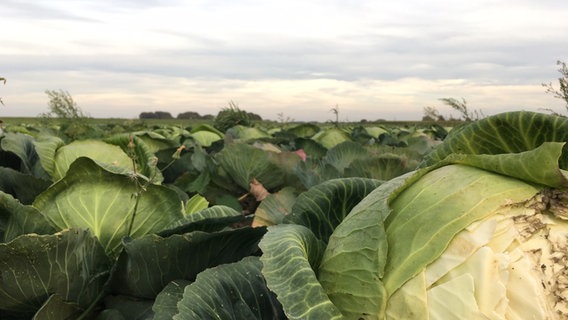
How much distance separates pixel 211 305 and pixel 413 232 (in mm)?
560

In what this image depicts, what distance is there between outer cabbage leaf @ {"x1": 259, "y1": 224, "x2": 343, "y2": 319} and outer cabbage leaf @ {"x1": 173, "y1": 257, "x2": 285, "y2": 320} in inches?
5.3

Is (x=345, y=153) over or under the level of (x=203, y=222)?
under

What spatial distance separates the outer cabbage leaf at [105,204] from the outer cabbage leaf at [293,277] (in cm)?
55

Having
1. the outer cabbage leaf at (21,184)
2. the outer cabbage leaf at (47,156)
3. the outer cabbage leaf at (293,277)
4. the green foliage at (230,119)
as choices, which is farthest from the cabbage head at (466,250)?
the green foliage at (230,119)

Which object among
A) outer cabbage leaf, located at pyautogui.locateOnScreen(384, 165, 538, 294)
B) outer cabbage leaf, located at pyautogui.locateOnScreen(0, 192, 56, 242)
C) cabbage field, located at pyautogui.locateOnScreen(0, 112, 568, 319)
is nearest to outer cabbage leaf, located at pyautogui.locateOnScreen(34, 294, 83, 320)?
cabbage field, located at pyautogui.locateOnScreen(0, 112, 568, 319)

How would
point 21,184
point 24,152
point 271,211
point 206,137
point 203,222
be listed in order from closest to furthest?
point 203,222 → point 271,211 → point 21,184 → point 24,152 → point 206,137

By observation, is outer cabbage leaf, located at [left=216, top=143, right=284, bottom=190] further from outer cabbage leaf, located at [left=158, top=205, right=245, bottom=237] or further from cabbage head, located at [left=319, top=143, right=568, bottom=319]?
cabbage head, located at [left=319, top=143, right=568, bottom=319]

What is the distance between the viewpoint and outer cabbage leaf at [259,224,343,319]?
1293 mm

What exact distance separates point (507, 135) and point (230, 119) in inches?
417

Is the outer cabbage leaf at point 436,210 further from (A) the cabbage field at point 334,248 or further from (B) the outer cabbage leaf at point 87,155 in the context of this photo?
(B) the outer cabbage leaf at point 87,155

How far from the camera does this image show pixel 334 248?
1.59 m

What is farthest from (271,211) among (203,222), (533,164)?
(533,164)

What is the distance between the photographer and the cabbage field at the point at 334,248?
1354 mm

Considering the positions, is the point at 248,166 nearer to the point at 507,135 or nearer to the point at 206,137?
the point at 507,135
